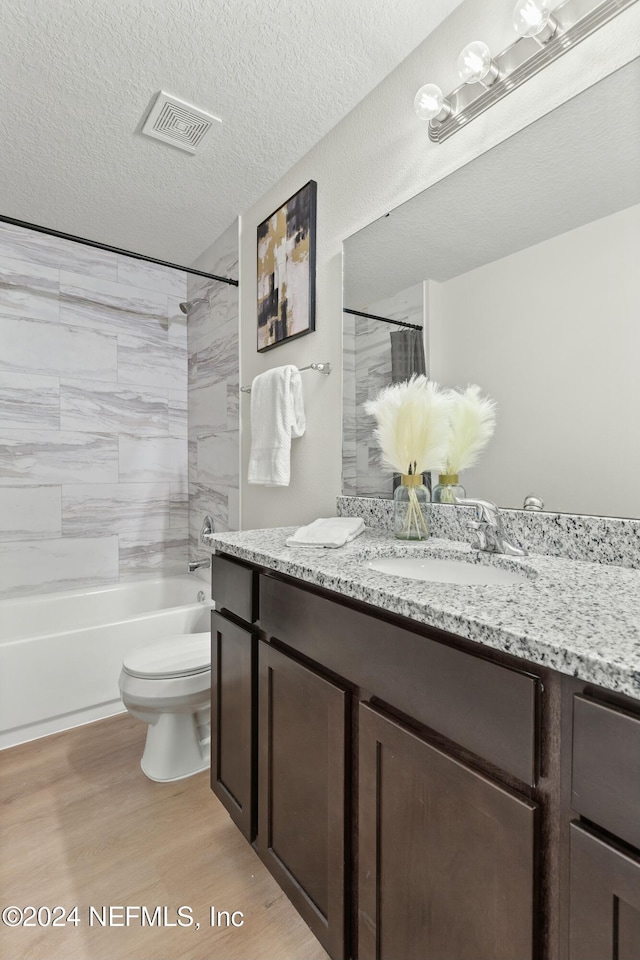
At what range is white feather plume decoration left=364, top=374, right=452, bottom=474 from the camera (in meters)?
1.31

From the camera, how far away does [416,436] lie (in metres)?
1.31

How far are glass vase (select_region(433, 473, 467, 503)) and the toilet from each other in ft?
3.41

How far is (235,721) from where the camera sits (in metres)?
1.30

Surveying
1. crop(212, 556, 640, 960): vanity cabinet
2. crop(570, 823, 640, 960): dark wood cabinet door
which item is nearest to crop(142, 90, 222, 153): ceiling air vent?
crop(212, 556, 640, 960): vanity cabinet

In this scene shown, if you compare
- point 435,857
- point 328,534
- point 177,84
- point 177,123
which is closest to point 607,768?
point 435,857

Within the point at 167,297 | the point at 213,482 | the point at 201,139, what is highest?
the point at 201,139

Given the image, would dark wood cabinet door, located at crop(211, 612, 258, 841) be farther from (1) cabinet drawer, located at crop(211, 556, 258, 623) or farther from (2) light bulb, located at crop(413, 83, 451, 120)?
(2) light bulb, located at crop(413, 83, 451, 120)

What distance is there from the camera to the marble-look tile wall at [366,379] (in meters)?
1.51

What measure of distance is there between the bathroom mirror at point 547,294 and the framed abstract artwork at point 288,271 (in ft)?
1.52

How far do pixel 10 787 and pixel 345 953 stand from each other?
1.40 metres

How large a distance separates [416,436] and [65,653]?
5.90 ft

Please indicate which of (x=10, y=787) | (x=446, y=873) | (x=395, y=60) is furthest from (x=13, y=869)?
(x=395, y=60)

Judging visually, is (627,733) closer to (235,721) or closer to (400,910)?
(400,910)

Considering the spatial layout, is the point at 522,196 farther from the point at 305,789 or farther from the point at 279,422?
the point at 305,789
